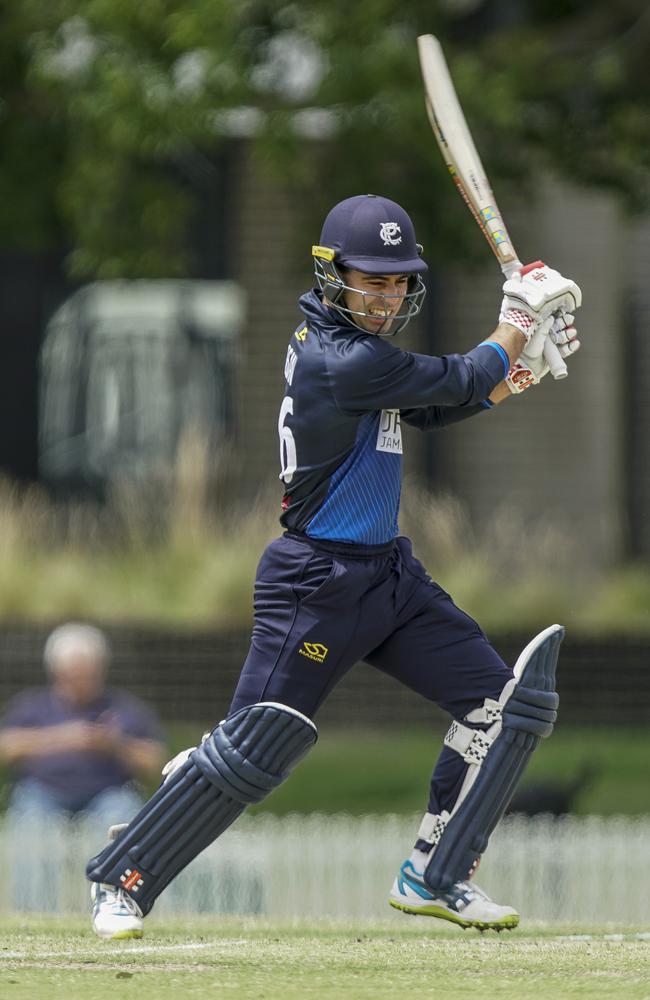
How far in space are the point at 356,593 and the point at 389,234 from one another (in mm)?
907

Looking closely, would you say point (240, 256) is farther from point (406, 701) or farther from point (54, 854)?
point (54, 854)

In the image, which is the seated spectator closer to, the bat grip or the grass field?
the grass field

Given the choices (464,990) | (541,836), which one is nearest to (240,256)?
(541,836)

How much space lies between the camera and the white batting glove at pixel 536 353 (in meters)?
5.36

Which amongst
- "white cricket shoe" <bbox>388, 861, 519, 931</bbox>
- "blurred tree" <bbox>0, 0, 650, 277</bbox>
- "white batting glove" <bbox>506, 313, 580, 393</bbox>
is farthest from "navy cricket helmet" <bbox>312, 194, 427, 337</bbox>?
"blurred tree" <bbox>0, 0, 650, 277</bbox>

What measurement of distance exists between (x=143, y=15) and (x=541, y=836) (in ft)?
16.5

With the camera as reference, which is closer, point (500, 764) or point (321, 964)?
point (321, 964)

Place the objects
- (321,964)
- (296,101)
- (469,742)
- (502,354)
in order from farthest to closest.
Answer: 1. (296,101)
2. (469,742)
3. (502,354)
4. (321,964)

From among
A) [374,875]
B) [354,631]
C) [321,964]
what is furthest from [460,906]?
[374,875]

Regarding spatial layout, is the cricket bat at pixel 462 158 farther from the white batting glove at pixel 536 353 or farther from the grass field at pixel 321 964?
the grass field at pixel 321 964

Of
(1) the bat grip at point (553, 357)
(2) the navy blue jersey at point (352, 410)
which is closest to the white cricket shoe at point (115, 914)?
(2) the navy blue jersey at point (352, 410)

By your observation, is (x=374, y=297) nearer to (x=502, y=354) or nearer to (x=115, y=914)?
(x=502, y=354)

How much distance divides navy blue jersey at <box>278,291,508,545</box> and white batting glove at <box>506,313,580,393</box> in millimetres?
89

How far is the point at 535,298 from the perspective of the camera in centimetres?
532
